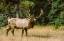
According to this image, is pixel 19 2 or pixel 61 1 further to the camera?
pixel 61 1

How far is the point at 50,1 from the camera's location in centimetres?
3459

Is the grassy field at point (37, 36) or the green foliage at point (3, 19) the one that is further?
the green foliage at point (3, 19)

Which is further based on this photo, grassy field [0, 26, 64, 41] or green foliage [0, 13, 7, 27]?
green foliage [0, 13, 7, 27]

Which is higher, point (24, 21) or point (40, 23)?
point (24, 21)

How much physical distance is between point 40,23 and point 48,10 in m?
2.12

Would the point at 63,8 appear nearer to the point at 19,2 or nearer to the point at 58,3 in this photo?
the point at 58,3

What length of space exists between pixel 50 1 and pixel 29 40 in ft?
72.6

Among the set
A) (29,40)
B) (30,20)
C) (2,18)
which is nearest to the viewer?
(29,40)

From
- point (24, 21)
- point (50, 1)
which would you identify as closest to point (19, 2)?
point (24, 21)

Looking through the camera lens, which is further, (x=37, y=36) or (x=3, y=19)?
(x=3, y=19)

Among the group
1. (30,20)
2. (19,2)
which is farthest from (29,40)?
(19,2)

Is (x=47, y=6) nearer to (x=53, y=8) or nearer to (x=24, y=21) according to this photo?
(x=53, y=8)

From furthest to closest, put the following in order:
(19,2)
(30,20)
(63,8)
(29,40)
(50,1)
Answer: (50,1) → (63,8) → (19,2) → (30,20) → (29,40)

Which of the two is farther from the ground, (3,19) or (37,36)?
(37,36)
